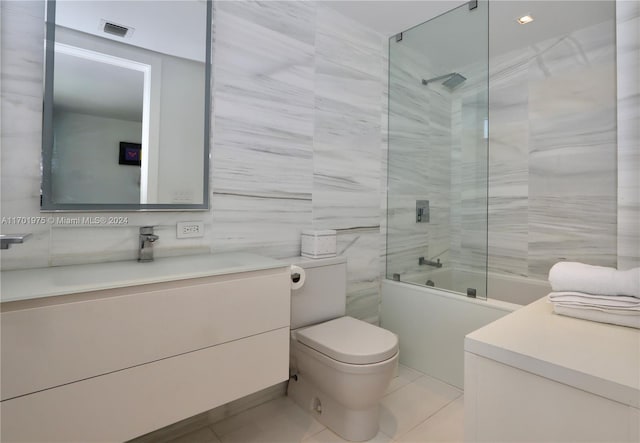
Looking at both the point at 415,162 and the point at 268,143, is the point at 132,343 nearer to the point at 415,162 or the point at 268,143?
the point at 268,143

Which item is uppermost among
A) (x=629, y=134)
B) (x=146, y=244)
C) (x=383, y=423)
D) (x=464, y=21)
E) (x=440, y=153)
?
(x=464, y=21)

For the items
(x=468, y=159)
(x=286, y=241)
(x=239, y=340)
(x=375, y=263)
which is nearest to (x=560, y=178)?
(x=468, y=159)

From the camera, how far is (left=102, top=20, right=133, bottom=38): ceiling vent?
54.8 inches

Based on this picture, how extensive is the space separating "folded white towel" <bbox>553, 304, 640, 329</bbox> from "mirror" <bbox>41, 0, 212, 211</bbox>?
1.51 meters

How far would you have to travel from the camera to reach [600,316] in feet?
3.42

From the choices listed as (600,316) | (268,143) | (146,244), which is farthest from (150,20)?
(600,316)

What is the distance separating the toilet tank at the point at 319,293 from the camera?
1.79m

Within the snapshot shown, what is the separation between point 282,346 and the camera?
140cm

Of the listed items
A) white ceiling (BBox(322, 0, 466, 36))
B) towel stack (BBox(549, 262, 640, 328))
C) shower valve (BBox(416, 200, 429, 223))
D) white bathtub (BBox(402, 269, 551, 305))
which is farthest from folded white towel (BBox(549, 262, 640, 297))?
white ceiling (BBox(322, 0, 466, 36))

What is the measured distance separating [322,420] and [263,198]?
1.18 meters

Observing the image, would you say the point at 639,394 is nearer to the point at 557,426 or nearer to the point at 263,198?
the point at 557,426

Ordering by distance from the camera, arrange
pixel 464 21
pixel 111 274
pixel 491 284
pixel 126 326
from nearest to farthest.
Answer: pixel 126 326
pixel 111 274
pixel 464 21
pixel 491 284

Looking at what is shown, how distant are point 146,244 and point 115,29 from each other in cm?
90

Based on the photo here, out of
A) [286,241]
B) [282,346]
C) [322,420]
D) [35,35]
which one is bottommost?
[322,420]
